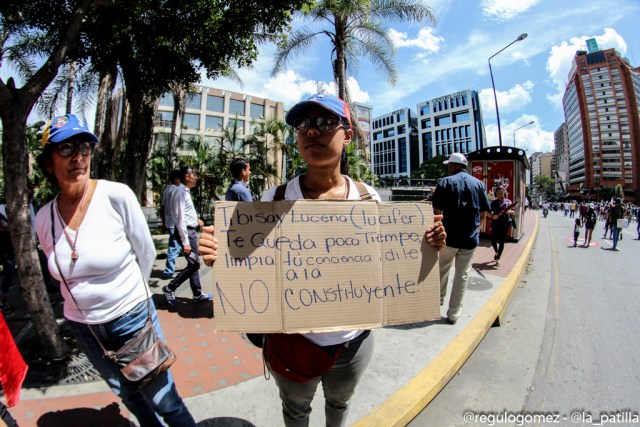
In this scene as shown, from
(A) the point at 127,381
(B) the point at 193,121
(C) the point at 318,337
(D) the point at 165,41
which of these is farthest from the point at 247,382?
(B) the point at 193,121

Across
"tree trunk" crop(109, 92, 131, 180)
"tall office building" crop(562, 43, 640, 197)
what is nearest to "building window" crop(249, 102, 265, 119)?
"tree trunk" crop(109, 92, 131, 180)

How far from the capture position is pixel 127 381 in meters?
1.71

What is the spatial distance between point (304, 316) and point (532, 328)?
404cm

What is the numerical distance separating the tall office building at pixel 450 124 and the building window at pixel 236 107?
175 ft

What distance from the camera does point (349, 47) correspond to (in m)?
10.5

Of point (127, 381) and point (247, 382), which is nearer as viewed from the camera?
point (127, 381)

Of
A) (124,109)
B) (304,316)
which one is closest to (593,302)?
(304,316)

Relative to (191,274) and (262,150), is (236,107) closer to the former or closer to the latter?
(262,150)

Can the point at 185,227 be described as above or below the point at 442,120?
below

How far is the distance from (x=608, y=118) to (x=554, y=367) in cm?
12974

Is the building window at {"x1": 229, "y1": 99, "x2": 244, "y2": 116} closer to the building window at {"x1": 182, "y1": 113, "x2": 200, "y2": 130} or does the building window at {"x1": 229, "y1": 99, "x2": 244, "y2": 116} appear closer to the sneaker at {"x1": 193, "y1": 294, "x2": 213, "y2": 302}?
the building window at {"x1": 182, "y1": 113, "x2": 200, "y2": 130}

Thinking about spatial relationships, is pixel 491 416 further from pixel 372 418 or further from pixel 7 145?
pixel 7 145

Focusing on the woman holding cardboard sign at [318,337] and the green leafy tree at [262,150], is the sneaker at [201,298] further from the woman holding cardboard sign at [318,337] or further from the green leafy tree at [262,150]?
the green leafy tree at [262,150]

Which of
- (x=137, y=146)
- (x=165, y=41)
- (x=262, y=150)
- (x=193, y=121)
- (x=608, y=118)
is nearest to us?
(x=165, y=41)
